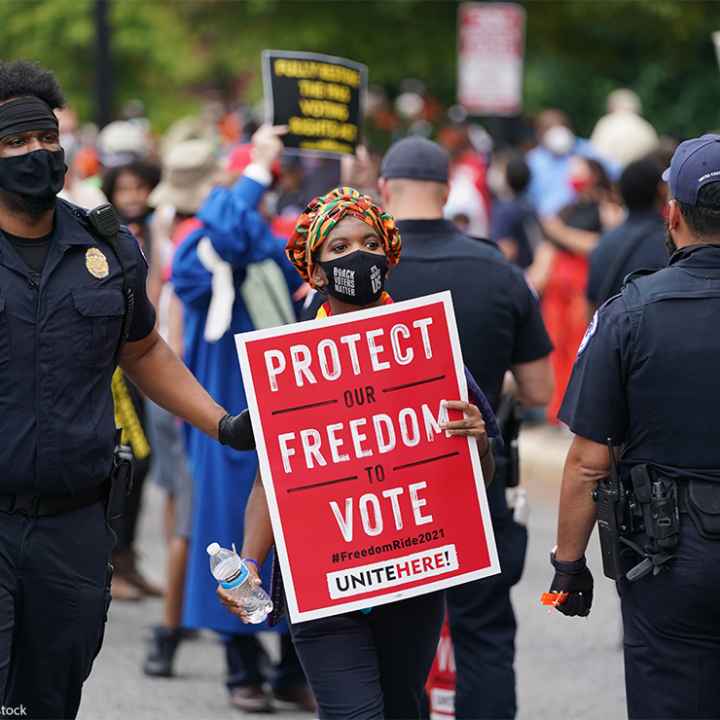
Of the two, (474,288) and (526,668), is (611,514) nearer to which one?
(474,288)

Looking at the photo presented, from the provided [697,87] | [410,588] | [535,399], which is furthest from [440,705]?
[697,87]

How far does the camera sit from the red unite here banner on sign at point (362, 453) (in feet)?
15.3

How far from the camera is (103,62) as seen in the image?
667 inches

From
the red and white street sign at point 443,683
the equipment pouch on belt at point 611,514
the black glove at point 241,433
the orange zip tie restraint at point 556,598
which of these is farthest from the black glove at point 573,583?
the red and white street sign at point 443,683

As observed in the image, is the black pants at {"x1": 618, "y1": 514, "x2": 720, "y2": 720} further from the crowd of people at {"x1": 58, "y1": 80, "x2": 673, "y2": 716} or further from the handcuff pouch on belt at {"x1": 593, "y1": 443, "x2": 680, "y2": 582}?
the crowd of people at {"x1": 58, "y1": 80, "x2": 673, "y2": 716}

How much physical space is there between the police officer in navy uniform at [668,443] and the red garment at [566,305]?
328 inches

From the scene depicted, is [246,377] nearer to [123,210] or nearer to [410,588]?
[410,588]

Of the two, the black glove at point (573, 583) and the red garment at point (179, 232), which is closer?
the black glove at point (573, 583)

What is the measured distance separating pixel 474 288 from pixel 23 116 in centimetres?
191

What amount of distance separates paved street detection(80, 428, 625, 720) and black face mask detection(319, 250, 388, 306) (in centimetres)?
282

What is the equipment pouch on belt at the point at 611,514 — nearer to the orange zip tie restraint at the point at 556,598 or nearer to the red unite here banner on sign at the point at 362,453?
the orange zip tie restraint at the point at 556,598

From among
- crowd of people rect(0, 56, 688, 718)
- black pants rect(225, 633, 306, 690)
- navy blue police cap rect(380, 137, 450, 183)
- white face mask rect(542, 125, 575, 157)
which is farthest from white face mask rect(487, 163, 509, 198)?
navy blue police cap rect(380, 137, 450, 183)

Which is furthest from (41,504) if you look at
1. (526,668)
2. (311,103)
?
(526,668)

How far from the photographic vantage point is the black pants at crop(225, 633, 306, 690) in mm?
7203
